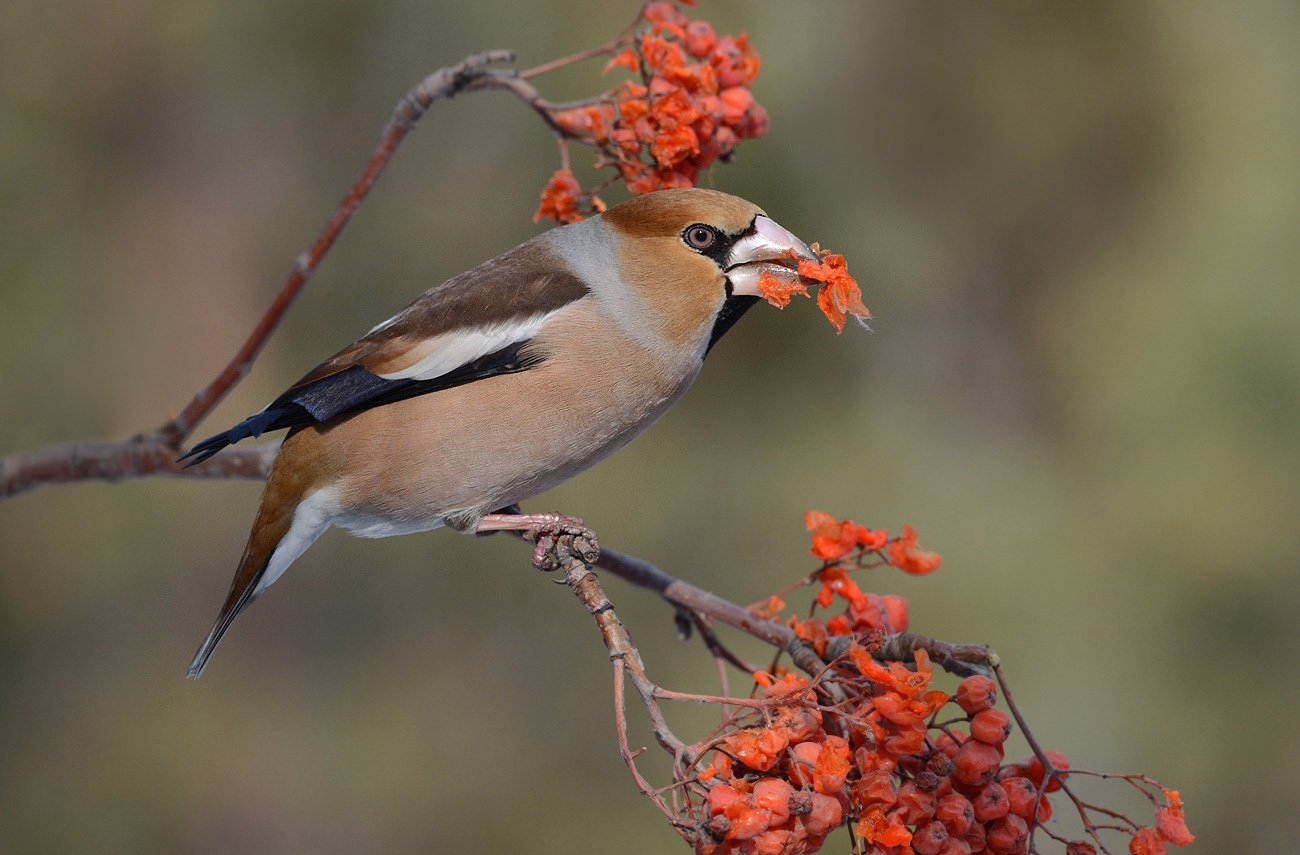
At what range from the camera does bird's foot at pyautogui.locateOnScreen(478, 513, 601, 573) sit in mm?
1745

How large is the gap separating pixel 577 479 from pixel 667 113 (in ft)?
11.9

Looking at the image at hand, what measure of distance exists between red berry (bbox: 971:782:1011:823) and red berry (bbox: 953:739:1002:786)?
0.04 feet

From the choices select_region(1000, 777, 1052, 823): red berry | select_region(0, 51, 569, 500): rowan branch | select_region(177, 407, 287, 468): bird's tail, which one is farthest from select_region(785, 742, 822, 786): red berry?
select_region(0, 51, 569, 500): rowan branch

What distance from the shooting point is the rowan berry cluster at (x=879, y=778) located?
1335 millimetres

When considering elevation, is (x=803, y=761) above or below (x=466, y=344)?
below

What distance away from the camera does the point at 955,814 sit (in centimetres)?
137

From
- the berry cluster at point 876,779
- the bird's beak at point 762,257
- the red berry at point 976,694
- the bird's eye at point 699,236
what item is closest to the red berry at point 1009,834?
the berry cluster at point 876,779

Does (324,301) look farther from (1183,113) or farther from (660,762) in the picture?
(1183,113)

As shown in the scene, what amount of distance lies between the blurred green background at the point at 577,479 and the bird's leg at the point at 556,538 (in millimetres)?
2903

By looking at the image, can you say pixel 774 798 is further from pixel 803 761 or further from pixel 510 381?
pixel 510 381

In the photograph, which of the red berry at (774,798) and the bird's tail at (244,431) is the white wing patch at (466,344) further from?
the red berry at (774,798)

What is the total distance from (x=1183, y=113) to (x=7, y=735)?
21.3 feet

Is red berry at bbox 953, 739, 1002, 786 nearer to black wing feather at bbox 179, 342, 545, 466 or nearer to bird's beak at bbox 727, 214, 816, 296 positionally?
bird's beak at bbox 727, 214, 816, 296

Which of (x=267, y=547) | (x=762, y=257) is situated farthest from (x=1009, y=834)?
(x=267, y=547)
